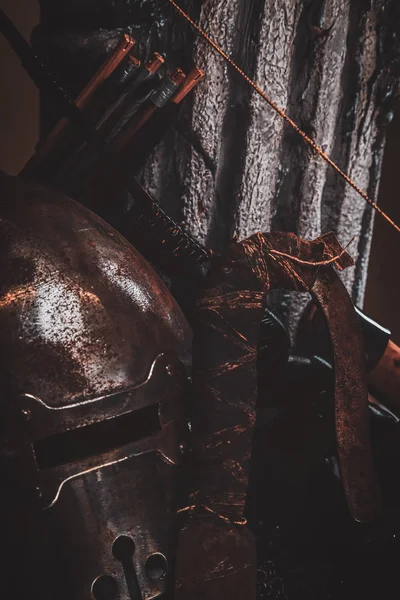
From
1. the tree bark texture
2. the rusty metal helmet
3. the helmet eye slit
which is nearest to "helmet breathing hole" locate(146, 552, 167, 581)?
the rusty metal helmet

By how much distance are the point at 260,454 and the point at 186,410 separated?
455mm

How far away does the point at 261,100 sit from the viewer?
1.45 meters

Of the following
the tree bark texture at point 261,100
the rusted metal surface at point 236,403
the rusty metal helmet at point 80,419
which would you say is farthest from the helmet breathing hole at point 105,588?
the tree bark texture at point 261,100

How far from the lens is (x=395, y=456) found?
4.41 feet

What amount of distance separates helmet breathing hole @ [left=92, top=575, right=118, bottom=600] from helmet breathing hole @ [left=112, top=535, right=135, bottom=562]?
3 cm

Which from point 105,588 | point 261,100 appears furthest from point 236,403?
point 261,100

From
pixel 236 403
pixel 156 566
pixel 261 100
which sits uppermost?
pixel 261 100

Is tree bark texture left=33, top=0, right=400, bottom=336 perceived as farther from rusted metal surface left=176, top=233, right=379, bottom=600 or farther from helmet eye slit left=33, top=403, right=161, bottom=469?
helmet eye slit left=33, top=403, right=161, bottom=469

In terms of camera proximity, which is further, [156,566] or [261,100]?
[261,100]

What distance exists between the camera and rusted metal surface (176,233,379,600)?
899 millimetres

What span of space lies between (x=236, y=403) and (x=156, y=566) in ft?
1.03

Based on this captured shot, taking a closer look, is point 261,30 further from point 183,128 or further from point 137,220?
point 137,220

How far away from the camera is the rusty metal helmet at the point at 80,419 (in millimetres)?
822

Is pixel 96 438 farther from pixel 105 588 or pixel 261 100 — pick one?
pixel 261 100
